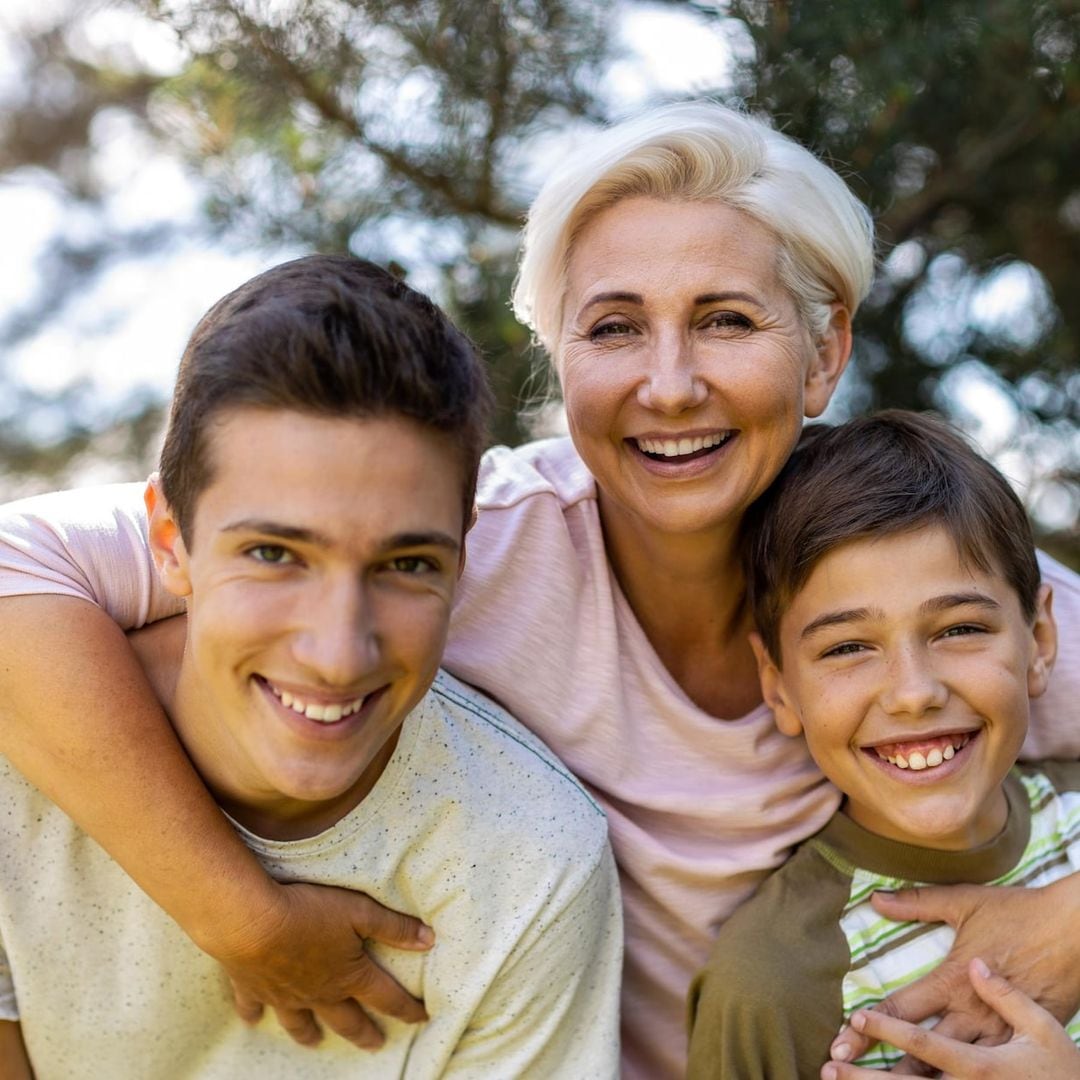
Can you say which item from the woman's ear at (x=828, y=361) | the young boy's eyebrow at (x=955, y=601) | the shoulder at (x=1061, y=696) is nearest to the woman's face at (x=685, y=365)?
the woman's ear at (x=828, y=361)

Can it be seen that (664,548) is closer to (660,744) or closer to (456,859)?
(660,744)

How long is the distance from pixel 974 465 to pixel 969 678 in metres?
0.40

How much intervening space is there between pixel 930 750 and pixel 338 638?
100 centimetres

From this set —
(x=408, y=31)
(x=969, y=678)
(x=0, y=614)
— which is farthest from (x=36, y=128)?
(x=969, y=678)

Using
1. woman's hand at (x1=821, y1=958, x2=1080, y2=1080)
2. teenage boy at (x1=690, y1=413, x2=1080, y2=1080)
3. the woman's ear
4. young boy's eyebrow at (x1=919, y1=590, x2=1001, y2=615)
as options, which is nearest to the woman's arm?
teenage boy at (x1=690, y1=413, x2=1080, y2=1080)

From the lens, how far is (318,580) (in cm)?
176

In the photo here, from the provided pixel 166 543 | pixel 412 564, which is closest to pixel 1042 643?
pixel 412 564

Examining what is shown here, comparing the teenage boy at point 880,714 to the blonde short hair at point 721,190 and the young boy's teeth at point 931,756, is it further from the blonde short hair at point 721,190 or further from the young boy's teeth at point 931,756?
the blonde short hair at point 721,190

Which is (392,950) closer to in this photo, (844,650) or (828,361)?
(844,650)

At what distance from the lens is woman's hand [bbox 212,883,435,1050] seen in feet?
6.32

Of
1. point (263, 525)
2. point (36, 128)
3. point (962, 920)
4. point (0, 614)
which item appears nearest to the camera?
point (263, 525)

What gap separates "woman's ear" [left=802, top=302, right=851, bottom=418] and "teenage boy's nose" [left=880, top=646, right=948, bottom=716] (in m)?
0.50

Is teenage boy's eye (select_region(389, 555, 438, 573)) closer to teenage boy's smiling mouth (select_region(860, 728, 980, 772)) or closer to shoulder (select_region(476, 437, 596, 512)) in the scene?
shoulder (select_region(476, 437, 596, 512))

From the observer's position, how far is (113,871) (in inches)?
80.5
